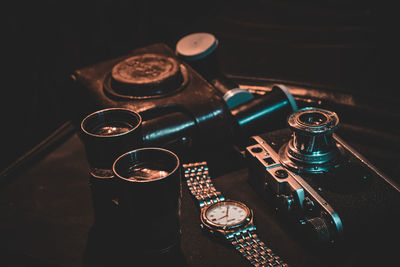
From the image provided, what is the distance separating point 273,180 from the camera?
2.87 ft

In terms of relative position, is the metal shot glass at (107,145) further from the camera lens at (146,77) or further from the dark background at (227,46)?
the dark background at (227,46)

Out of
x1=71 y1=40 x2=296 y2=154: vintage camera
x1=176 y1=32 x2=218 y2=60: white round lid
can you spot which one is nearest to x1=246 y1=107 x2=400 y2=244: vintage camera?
x1=71 y1=40 x2=296 y2=154: vintage camera

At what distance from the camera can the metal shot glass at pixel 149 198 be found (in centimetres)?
70

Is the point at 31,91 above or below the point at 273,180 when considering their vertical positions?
below

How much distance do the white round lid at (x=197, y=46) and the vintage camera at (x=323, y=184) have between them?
0.49 metres

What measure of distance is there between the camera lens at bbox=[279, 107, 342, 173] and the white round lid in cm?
54

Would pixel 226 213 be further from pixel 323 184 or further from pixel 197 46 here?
pixel 197 46

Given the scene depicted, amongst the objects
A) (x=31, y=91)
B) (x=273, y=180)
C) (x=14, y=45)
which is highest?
(x=14, y=45)

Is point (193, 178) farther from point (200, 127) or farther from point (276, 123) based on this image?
point (276, 123)

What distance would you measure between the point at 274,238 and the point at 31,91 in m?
1.38

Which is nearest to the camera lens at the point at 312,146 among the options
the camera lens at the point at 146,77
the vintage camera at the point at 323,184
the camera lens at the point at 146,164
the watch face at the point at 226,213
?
the vintage camera at the point at 323,184

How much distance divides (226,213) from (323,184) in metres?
0.22

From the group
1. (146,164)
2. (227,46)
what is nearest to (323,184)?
(146,164)

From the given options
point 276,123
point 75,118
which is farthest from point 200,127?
point 75,118
